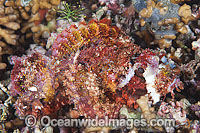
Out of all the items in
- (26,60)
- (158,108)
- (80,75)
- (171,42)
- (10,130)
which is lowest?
(10,130)

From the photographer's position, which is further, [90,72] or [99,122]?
[99,122]

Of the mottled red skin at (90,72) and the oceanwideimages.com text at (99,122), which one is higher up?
the mottled red skin at (90,72)

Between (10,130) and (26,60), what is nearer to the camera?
(26,60)

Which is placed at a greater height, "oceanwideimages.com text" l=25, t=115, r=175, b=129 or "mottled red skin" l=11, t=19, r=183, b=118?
"mottled red skin" l=11, t=19, r=183, b=118

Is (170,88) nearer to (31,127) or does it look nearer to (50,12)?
(31,127)

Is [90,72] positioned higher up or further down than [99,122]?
higher up

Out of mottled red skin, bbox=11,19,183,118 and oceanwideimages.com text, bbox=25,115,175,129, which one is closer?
mottled red skin, bbox=11,19,183,118

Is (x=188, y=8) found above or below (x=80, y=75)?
above

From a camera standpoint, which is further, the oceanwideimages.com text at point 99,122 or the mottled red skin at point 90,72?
the oceanwideimages.com text at point 99,122

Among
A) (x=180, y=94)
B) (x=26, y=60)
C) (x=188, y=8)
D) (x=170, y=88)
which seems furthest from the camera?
(x=188, y=8)

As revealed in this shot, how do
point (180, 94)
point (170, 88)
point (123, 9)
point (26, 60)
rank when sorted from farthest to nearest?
point (123, 9), point (180, 94), point (26, 60), point (170, 88)

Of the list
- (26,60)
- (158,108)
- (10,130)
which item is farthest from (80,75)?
(10,130)
